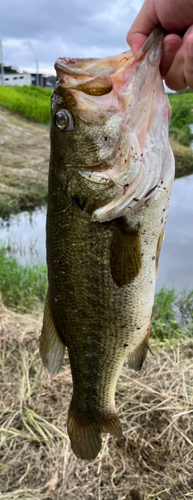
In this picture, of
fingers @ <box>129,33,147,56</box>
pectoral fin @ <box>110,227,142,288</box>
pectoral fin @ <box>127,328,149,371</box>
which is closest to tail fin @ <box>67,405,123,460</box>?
pectoral fin @ <box>127,328,149,371</box>

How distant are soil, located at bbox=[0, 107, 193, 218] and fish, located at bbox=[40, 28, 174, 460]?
731 cm

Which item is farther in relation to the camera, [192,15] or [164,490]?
[164,490]

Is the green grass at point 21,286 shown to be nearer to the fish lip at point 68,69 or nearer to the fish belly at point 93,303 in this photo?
the fish belly at point 93,303

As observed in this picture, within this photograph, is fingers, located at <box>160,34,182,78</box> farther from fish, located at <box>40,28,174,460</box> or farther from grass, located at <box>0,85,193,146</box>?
grass, located at <box>0,85,193,146</box>

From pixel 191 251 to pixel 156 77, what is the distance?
5.92 m

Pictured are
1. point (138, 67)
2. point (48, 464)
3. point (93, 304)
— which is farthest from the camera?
point (48, 464)

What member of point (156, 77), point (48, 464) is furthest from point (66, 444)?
point (156, 77)

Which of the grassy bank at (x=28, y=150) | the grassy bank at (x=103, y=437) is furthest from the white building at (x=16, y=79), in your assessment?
the grassy bank at (x=103, y=437)

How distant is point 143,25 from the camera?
1.57 meters

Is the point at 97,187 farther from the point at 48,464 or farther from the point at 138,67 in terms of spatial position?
the point at 48,464

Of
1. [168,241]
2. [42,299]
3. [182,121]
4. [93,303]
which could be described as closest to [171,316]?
[42,299]

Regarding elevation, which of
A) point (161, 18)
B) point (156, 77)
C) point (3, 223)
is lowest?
point (3, 223)

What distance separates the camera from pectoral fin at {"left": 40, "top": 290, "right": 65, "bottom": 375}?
5.60 ft

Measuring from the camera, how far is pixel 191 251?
707 centimetres
